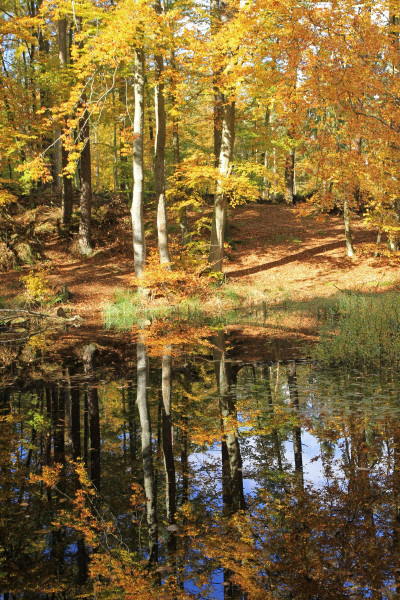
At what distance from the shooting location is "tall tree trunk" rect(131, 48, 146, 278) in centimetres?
1535

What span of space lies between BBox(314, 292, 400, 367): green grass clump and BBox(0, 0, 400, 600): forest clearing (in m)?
0.08

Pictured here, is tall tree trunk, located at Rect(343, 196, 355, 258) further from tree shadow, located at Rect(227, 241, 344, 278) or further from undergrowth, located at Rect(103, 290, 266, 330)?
undergrowth, located at Rect(103, 290, 266, 330)

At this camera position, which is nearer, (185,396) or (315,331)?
(185,396)

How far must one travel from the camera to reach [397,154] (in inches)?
499

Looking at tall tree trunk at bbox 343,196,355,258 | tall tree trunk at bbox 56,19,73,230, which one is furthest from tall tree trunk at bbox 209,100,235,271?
A: tall tree trunk at bbox 56,19,73,230

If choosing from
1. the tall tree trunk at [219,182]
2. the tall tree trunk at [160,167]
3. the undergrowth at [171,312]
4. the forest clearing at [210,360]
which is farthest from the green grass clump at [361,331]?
the tall tree trunk at [160,167]

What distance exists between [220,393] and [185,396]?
524 millimetres

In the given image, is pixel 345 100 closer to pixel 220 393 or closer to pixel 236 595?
pixel 220 393

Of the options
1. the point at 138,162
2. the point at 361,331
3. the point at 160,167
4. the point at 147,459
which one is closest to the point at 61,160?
the point at 160,167

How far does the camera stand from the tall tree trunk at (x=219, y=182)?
16.9 meters

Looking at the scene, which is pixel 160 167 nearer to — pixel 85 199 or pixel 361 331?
pixel 85 199

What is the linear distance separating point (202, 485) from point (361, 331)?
759cm

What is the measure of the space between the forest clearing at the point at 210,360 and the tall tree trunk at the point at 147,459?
0.02m

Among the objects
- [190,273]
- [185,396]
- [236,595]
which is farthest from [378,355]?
[190,273]
